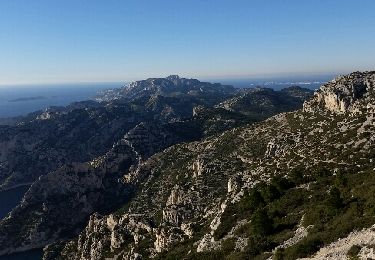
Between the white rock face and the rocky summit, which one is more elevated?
the white rock face

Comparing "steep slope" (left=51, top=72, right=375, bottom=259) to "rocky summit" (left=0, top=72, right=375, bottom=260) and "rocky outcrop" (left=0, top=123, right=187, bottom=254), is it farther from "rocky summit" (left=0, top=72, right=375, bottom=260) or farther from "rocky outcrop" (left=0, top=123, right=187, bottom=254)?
"rocky outcrop" (left=0, top=123, right=187, bottom=254)

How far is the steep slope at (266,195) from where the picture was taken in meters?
47.3

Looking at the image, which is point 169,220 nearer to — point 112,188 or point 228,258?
point 228,258

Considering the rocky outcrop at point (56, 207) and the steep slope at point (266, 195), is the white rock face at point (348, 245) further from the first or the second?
the rocky outcrop at point (56, 207)

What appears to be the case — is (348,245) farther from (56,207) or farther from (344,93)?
(56,207)

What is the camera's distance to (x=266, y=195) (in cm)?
6506

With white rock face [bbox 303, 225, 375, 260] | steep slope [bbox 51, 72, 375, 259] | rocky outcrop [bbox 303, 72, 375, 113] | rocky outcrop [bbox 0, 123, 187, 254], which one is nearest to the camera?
white rock face [bbox 303, 225, 375, 260]

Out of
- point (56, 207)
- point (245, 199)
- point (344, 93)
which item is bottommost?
point (56, 207)

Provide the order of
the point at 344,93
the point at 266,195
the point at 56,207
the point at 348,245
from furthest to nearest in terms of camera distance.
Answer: the point at 56,207 < the point at 344,93 < the point at 266,195 < the point at 348,245

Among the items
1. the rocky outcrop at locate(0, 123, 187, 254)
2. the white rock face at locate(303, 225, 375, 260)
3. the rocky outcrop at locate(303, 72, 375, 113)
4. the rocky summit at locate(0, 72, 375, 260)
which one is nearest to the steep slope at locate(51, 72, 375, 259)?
the rocky summit at locate(0, 72, 375, 260)

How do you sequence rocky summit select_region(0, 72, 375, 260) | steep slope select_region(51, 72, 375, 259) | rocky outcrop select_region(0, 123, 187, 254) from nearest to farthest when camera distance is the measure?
rocky summit select_region(0, 72, 375, 260) < steep slope select_region(51, 72, 375, 259) < rocky outcrop select_region(0, 123, 187, 254)

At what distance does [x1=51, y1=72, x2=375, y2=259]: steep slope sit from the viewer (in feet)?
155

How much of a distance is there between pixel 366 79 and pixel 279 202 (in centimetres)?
7369

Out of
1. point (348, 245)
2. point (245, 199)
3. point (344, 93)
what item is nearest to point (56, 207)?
point (344, 93)
